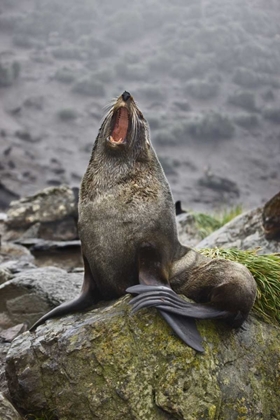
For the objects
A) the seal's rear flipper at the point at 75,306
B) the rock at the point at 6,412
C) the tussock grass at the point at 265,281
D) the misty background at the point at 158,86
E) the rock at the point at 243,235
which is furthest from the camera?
the misty background at the point at 158,86

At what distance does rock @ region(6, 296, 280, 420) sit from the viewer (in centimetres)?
309

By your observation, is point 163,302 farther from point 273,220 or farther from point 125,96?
point 273,220

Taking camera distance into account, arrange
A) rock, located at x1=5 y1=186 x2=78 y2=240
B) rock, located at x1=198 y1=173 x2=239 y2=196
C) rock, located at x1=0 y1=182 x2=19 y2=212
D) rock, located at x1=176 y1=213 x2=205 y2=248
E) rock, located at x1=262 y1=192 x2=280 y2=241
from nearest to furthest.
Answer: rock, located at x1=262 y1=192 x2=280 y2=241 → rock, located at x1=176 y1=213 x2=205 y2=248 → rock, located at x1=5 y1=186 x2=78 y2=240 → rock, located at x1=0 y1=182 x2=19 y2=212 → rock, located at x1=198 y1=173 x2=239 y2=196

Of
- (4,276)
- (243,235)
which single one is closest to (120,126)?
(4,276)

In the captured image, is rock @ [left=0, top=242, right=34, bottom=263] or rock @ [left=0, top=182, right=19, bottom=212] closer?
rock @ [left=0, top=242, right=34, bottom=263]

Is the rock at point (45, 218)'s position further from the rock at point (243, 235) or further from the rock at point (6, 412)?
the rock at point (6, 412)

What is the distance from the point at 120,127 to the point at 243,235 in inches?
135

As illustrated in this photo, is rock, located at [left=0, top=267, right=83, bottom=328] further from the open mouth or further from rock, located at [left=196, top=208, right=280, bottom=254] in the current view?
rock, located at [left=196, top=208, right=280, bottom=254]

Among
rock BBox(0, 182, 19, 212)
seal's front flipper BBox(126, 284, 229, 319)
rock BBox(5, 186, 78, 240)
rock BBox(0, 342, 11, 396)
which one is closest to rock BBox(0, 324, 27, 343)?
rock BBox(0, 342, 11, 396)

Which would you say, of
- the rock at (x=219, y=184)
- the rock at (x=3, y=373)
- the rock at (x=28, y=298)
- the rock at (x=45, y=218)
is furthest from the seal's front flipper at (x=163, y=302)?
the rock at (x=219, y=184)

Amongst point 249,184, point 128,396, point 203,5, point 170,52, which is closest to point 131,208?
point 128,396

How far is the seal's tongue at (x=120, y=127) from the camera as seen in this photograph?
3.76 metres

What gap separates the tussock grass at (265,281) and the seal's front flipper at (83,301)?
1047 millimetres

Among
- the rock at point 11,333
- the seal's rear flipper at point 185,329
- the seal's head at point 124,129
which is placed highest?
the seal's head at point 124,129
